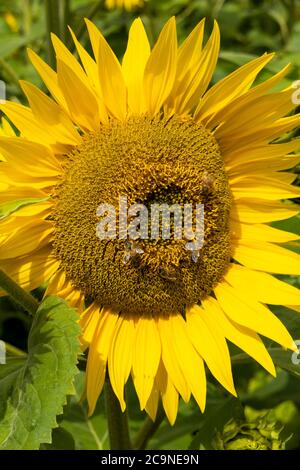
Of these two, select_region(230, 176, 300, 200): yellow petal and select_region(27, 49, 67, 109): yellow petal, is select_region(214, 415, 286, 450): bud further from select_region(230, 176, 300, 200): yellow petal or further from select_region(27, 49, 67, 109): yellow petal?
select_region(27, 49, 67, 109): yellow petal

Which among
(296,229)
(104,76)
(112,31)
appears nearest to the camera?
(104,76)

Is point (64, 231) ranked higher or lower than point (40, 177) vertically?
lower

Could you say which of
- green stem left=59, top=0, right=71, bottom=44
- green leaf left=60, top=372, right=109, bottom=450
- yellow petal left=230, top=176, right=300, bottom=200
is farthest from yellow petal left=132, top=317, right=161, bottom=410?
green stem left=59, top=0, right=71, bottom=44

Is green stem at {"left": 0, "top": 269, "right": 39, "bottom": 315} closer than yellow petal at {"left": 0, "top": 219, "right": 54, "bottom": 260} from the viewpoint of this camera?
Yes

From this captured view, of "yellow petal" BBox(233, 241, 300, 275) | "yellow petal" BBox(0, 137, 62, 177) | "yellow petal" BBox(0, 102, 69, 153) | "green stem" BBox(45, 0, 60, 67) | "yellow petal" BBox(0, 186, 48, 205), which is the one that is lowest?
"yellow petal" BBox(233, 241, 300, 275)

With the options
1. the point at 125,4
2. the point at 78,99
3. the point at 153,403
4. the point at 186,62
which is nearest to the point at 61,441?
the point at 153,403

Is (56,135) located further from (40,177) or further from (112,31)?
(112,31)

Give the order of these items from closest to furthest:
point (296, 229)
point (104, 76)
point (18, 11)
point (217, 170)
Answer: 1. point (104, 76)
2. point (217, 170)
3. point (296, 229)
4. point (18, 11)

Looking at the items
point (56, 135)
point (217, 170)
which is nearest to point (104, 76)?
point (56, 135)
